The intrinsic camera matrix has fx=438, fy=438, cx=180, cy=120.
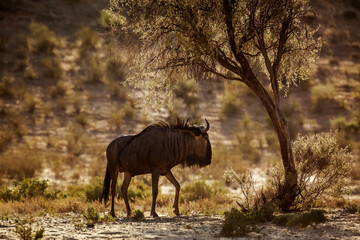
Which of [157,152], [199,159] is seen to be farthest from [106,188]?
[199,159]

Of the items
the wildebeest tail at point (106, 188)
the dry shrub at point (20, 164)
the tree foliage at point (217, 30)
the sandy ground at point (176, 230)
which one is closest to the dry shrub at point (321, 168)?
the sandy ground at point (176, 230)

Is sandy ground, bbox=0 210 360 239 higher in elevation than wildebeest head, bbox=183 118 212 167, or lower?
lower

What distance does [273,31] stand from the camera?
10.6m

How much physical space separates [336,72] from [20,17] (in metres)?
23.5

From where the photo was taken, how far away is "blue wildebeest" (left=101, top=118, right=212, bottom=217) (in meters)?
9.35

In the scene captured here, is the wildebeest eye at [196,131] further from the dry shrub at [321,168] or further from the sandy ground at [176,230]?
the dry shrub at [321,168]

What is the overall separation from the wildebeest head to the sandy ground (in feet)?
4.59

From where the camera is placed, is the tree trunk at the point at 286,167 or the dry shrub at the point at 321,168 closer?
the tree trunk at the point at 286,167

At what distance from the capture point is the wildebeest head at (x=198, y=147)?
971cm

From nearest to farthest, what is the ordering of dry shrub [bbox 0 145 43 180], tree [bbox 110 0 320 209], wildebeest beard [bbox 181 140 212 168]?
wildebeest beard [bbox 181 140 212 168]
tree [bbox 110 0 320 209]
dry shrub [bbox 0 145 43 180]

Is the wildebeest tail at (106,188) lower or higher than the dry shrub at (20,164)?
lower

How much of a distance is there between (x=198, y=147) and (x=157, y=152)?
3.32 feet

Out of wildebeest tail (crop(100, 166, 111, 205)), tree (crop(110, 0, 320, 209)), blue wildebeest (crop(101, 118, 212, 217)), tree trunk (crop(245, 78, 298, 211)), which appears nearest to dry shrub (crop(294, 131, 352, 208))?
tree trunk (crop(245, 78, 298, 211))

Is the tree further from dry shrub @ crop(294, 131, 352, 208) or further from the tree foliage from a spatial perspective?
dry shrub @ crop(294, 131, 352, 208)
